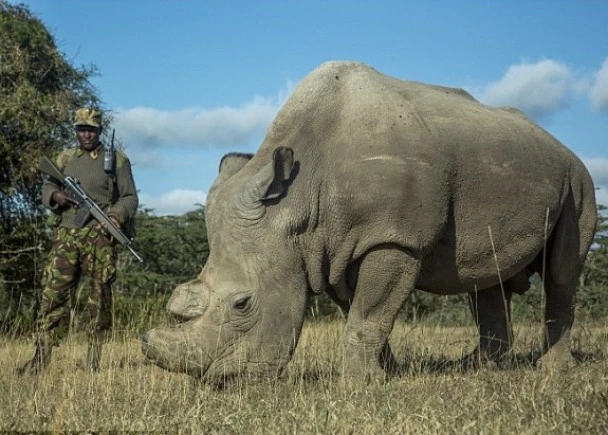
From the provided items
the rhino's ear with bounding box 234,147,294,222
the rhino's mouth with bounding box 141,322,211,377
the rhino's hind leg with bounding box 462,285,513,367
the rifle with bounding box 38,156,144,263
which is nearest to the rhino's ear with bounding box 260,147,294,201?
the rhino's ear with bounding box 234,147,294,222

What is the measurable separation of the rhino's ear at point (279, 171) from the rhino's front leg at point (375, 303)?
2.45ft

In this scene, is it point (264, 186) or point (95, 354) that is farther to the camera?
point (95, 354)

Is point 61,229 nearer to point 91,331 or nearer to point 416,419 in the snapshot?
point 91,331

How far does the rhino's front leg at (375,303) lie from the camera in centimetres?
679

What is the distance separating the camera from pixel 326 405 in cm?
530

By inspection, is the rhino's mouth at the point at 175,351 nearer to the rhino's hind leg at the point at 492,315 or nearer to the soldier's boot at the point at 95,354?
the soldier's boot at the point at 95,354

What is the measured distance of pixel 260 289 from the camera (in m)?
6.53

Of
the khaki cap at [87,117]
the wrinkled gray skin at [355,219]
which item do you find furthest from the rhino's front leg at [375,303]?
the khaki cap at [87,117]

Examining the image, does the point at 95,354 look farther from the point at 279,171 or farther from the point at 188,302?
the point at 279,171

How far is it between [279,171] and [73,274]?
276 cm

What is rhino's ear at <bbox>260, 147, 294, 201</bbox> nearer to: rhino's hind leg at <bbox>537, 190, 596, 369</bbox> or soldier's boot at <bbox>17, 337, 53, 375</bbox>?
rhino's hind leg at <bbox>537, 190, 596, 369</bbox>

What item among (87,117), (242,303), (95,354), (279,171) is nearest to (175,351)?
(242,303)

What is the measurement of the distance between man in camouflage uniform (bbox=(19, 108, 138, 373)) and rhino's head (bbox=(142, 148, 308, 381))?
2.17 meters

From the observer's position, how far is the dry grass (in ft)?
16.1
